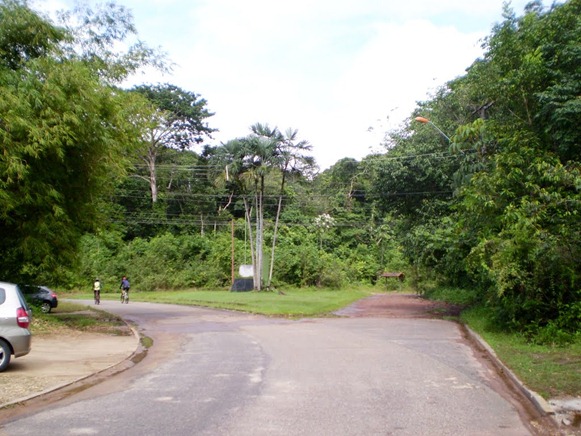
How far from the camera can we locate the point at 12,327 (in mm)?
10477

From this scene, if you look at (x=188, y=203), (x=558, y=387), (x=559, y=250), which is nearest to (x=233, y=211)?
(x=188, y=203)

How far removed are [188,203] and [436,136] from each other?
39.7 m

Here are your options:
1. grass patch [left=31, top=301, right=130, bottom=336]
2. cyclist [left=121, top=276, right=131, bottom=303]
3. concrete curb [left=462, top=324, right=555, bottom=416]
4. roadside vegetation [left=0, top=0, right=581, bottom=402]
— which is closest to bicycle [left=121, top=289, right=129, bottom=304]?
cyclist [left=121, top=276, right=131, bottom=303]

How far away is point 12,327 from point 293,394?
16.7ft

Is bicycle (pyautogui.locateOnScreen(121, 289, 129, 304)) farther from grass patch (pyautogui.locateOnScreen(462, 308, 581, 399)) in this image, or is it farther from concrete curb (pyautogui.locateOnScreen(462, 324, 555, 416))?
concrete curb (pyautogui.locateOnScreen(462, 324, 555, 416))

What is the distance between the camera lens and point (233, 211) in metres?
68.9

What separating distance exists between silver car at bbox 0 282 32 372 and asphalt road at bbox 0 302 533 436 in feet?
5.75

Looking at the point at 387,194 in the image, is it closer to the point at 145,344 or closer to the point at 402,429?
the point at 145,344

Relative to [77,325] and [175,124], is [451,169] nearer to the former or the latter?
[77,325]

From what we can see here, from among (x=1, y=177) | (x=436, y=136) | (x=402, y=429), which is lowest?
(x=402, y=429)

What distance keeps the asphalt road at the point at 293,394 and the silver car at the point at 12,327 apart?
1752 millimetres

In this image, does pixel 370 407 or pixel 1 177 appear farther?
pixel 1 177

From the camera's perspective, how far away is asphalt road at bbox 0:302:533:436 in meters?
7.10

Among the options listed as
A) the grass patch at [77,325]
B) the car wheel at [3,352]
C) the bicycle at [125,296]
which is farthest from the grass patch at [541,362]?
the bicycle at [125,296]
